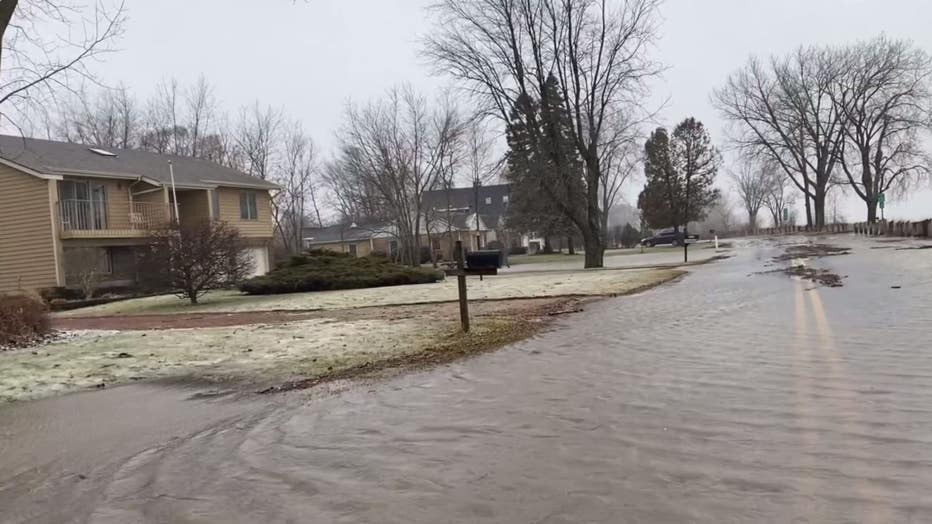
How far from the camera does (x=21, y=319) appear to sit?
35.1 ft

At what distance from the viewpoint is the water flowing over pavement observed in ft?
10.8

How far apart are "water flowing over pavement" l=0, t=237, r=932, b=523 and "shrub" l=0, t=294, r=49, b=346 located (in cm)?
508

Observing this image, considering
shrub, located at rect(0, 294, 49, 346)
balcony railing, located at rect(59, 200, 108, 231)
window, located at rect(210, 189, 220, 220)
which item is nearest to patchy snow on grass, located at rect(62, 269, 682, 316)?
shrub, located at rect(0, 294, 49, 346)

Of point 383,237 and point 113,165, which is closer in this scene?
point 113,165

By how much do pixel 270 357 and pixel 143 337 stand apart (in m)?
3.59

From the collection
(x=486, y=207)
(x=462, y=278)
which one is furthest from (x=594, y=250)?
(x=486, y=207)

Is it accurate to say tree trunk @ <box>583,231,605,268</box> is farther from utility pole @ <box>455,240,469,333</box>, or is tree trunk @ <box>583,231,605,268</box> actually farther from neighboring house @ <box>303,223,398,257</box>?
neighboring house @ <box>303,223,398,257</box>

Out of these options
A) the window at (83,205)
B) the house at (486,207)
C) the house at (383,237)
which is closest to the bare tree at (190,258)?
the window at (83,205)

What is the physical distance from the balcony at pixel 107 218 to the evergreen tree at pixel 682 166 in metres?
53.8

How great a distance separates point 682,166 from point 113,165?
59810mm

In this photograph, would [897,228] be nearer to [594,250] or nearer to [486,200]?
[594,250]

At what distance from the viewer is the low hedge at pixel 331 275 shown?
22938 mm

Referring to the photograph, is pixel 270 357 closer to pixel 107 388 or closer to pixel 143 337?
pixel 107 388

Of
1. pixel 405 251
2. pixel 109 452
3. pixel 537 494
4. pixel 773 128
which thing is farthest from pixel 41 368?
pixel 773 128
